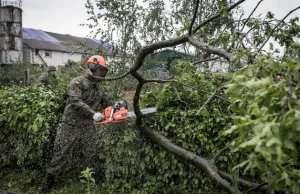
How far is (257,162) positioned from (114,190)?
362 centimetres

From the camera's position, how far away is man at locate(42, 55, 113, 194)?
4.87 meters

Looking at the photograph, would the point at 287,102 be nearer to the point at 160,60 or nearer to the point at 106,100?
the point at 106,100

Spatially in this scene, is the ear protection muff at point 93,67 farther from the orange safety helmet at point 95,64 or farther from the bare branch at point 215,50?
the bare branch at point 215,50

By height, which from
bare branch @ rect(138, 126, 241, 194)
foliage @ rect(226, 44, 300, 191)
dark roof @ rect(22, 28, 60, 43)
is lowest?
bare branch @ rect(138, 126, 241, 194)

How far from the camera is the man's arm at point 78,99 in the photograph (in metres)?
4.72

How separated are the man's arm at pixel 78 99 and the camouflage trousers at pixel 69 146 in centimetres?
35

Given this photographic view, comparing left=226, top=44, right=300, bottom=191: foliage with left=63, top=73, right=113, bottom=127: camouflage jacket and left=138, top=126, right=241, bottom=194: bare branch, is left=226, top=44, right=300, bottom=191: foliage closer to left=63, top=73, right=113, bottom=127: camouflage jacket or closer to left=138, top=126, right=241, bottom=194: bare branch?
left=138, top=126, right=241, bottom=194: bare branch

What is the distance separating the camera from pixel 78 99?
188 inches

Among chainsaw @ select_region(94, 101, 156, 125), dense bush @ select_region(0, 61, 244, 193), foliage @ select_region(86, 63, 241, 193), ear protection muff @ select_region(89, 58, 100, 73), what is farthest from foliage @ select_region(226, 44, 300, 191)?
ear protection muff @ select_region(89, 58, 100, 73)

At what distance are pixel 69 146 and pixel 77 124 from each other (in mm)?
381

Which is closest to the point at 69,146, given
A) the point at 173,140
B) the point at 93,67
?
the point at 93,67

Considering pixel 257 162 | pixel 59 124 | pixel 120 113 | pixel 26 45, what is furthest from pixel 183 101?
pixel 26 45

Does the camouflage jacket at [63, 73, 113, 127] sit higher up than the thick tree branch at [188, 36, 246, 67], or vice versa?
the thick tree branch at [188, 36, 246, 67]

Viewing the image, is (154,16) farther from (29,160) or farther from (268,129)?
(268,129)
